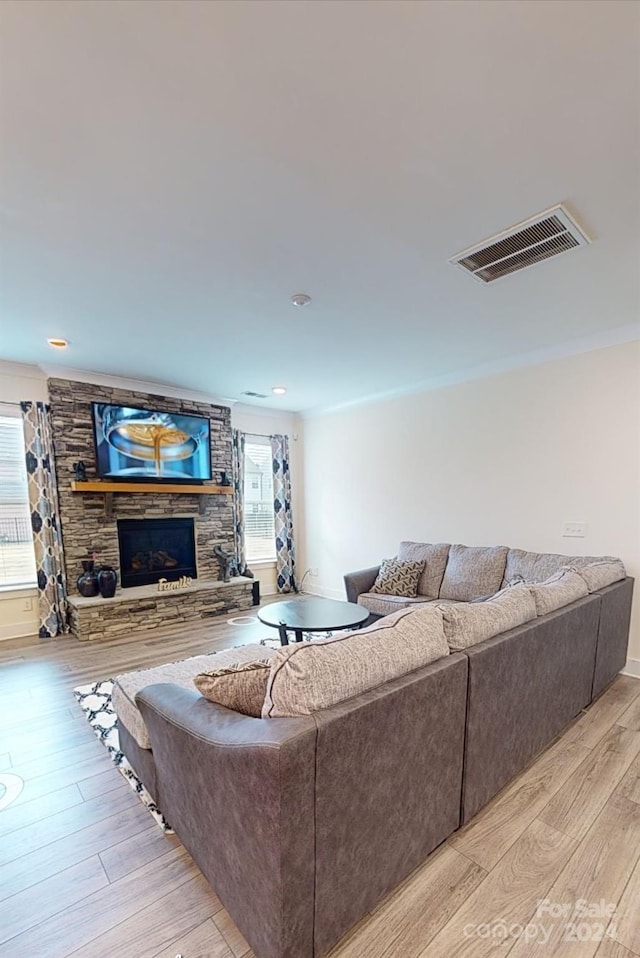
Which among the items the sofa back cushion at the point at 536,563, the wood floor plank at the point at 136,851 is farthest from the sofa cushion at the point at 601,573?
the wood floor plank at the point at 136,851

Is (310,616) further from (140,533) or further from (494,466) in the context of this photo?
(140,533)

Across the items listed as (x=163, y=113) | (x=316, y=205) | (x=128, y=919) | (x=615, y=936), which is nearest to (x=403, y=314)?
(x=316, y=205)

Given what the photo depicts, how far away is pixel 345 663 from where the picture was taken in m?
1.32

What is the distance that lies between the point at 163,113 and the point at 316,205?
700 mm

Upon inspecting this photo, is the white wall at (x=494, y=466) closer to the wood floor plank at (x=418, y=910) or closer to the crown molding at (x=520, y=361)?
the crown molding at (x=520, y=361)

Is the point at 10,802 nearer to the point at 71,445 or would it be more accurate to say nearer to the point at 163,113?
the point at 163,113

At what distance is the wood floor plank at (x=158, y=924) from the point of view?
1303 millimetres

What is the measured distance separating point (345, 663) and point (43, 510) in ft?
13.6

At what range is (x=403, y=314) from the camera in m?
3.08

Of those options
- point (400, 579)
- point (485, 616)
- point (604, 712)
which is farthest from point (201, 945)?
point (400, 579)

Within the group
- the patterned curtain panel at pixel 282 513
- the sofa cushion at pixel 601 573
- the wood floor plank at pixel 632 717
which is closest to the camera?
the wood floor plank at pixel 632 717

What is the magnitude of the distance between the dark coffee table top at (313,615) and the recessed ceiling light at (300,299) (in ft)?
7.27

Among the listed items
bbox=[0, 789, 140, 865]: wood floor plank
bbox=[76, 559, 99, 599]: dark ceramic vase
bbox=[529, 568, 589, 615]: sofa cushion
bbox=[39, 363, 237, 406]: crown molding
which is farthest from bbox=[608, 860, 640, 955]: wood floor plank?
bbox=[39, 363, 237, 406]: crown molding

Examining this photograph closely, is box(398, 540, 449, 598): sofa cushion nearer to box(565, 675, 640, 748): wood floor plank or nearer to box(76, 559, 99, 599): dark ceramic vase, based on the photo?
box(565, 675, 640, 748): wood floor plank
